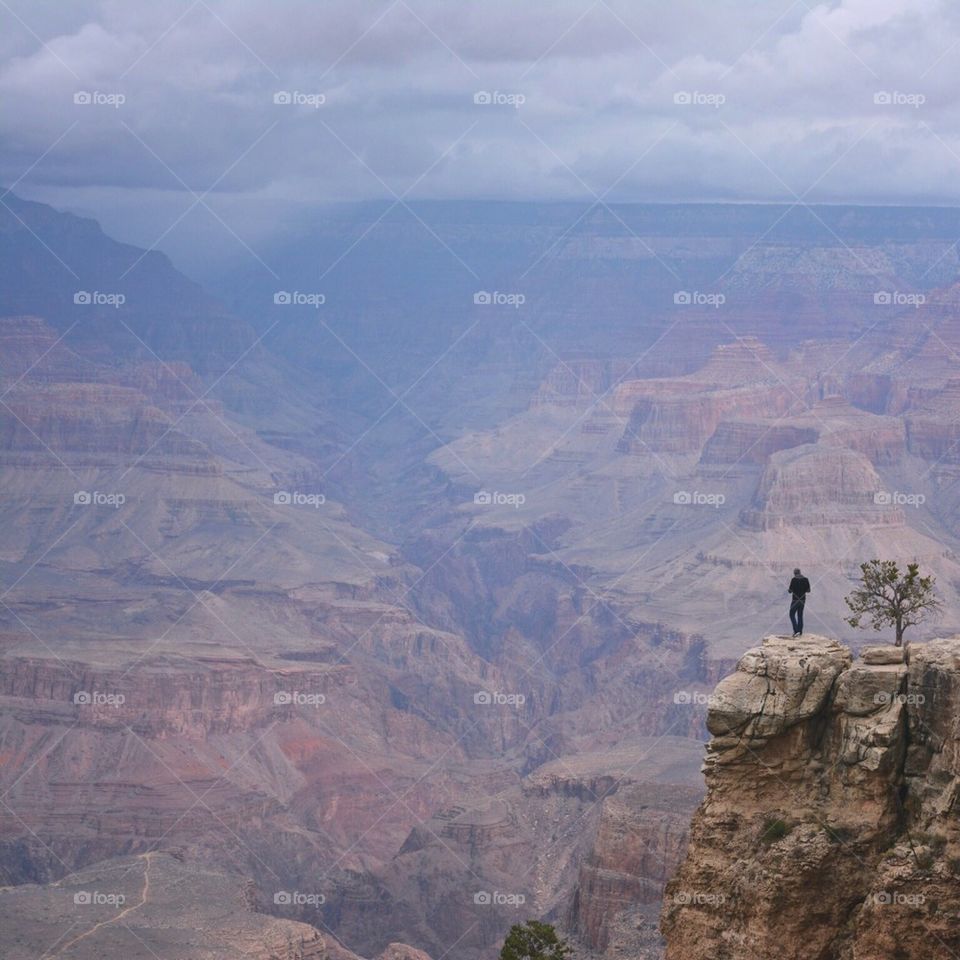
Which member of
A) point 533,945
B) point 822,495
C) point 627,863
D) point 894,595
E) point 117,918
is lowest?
point 117,918

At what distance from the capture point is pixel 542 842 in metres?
110

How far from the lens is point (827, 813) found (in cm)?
2733

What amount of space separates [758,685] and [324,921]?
85552 millimetres

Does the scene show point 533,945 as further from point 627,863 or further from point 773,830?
point 627,863

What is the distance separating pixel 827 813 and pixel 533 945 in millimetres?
18651

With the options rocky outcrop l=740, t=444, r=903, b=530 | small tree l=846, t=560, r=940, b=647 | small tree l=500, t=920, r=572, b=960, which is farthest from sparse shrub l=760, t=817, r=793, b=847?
rocky outcrop l=740, t=444, r=903, b=530

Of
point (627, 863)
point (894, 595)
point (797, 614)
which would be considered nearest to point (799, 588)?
point (797, 614)

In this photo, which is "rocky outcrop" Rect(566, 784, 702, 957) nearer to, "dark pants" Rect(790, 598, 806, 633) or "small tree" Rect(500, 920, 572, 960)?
"small tree" Rect(500, 920, 572, 960)

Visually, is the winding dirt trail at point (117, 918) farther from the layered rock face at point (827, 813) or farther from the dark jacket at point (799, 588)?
the layered rock face at point (827, 813)

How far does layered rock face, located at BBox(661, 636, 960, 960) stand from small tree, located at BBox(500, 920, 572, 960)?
48.9 feet

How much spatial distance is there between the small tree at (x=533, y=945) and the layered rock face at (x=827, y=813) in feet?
48.9

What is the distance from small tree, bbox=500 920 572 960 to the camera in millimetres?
42844

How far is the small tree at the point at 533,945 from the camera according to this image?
1687 inches

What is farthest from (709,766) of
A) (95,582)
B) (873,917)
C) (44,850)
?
(95,582)
